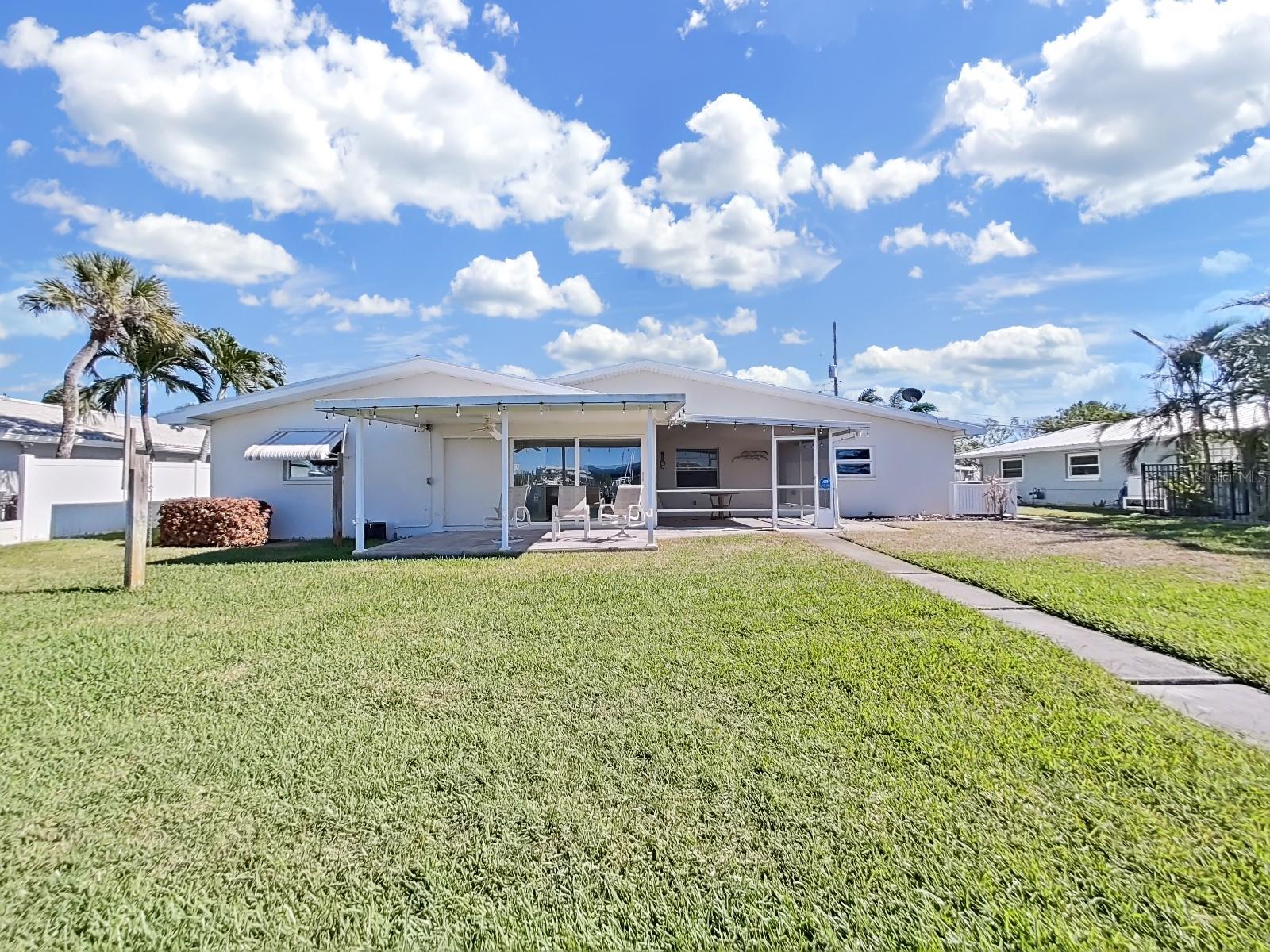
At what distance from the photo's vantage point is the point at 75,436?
19.4 meters

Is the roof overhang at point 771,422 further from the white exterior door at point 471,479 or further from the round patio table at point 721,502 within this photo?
the white exterior door at point 471,479

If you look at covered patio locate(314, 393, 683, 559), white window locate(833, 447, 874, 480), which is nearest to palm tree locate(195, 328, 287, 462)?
covered patio locate(314, 393, 683, 559)

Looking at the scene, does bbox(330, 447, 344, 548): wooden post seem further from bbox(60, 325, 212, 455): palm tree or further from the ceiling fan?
bbox(60, 325, 212, 455): palm tree

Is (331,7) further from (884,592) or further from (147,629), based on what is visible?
(884,592)

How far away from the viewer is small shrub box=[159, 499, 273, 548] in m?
13.6

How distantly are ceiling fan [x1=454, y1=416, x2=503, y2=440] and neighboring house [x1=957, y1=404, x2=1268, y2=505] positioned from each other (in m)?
20.8

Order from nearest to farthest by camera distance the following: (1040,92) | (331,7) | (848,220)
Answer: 1. (331,7)
2. (1040,92)
3. (848,220)

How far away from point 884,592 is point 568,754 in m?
5.27

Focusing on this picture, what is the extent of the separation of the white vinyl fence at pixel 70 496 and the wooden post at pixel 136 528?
8371 mm

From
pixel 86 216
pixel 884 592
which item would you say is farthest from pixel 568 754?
pixel 86 216

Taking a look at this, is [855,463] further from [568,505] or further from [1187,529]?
[568,505]

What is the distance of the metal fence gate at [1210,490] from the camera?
56.4 feet

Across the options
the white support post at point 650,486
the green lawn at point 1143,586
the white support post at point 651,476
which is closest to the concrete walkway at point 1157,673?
the green lawn at point 1143,586

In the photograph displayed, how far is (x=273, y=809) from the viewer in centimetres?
281
